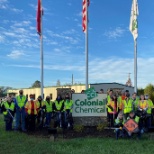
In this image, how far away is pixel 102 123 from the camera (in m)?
16.9

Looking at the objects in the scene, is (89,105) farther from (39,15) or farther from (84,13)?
(39,15)

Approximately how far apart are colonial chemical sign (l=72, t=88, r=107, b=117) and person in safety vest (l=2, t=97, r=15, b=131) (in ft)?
10.7

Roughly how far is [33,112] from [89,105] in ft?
9.67

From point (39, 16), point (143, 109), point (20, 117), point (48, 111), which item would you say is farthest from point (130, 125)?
point (39, 16)

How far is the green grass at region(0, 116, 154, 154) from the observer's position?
1111 cm

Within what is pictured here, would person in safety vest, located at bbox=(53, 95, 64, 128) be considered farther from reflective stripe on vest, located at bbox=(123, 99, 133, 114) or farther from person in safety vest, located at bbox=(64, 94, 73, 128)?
reflective stripe on vest, located at bbox=(123, 99, 133, 114)

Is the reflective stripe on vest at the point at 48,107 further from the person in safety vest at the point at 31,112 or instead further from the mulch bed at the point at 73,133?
the mulch bed at the point at 73,133

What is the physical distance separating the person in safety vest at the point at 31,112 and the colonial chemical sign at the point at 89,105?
80.4 inches

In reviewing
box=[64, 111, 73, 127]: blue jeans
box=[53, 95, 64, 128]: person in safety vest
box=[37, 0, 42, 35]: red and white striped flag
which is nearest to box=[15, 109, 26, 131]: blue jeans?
box=[53, 95, 64, 128]: person in safety vest

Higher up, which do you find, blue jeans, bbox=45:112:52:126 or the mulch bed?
blue jeans, bbox=45:112:52:126

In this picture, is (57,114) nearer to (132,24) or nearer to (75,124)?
(75,124)

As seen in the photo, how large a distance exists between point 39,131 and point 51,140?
3.12m

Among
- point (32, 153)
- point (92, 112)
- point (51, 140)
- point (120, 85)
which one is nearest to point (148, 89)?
point (120, 85)

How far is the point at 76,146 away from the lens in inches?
476
